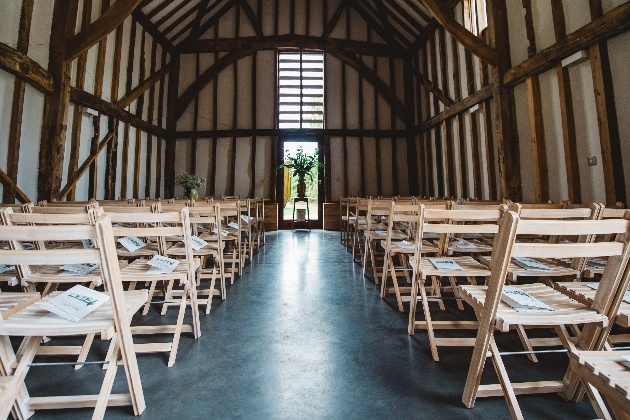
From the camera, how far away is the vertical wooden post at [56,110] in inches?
189

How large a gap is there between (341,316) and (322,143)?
7.82m

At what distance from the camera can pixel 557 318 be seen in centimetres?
127

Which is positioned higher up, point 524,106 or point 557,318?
point 524,106

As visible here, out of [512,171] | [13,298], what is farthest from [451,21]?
[13,298]

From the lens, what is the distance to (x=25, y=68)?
4398 mm

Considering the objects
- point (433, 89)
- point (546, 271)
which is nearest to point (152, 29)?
point (433, 89)

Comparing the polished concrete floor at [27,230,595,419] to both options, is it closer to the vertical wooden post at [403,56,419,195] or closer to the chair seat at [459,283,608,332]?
the chair seat at [459,283,608,332]

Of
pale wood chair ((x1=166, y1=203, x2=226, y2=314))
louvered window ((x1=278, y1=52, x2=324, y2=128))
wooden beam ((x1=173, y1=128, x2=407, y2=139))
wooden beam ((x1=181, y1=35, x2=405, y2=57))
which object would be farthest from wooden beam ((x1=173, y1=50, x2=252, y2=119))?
pale wood chair ((x1=166, y1=203, x2=226, y2=314))

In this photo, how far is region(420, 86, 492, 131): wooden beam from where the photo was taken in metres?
5.95

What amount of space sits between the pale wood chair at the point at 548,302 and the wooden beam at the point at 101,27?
591 cm

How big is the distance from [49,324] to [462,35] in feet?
20.9

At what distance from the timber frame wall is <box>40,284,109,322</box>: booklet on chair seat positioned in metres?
4.48

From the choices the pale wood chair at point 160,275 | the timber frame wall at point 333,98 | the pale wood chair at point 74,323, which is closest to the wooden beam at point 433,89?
the timber frame wall at point 333,98

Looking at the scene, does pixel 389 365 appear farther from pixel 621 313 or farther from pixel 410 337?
pixel 621 313
